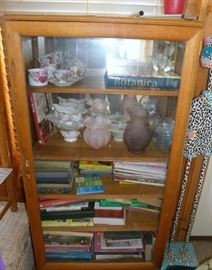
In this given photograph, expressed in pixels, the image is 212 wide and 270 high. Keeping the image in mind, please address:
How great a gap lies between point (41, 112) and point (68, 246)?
835mm

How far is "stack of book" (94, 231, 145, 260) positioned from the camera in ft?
5.03

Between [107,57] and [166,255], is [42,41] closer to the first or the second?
[107,57]

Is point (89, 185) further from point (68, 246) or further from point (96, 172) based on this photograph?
point (68, 246)

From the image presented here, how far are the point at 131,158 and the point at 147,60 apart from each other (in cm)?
46

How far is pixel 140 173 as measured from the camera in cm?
137

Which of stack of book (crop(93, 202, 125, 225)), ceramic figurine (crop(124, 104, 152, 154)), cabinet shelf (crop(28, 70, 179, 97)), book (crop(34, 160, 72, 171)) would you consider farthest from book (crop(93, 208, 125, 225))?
cabinet shelf (crop(28, 70, 179, 97))

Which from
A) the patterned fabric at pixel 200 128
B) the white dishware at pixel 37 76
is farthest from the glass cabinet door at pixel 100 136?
the patterned fabric at pixel 200 128

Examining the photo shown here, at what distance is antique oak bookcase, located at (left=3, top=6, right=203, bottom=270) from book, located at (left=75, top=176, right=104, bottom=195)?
3cm

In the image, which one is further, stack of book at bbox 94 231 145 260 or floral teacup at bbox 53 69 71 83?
stack of book at bbox 94 231 145 260

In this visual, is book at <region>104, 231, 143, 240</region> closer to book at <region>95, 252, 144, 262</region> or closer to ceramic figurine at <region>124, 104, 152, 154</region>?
book at <region>95, 252, 144, 262</region>

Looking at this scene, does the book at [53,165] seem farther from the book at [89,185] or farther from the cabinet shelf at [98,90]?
the cabinet shelf at [98,90]

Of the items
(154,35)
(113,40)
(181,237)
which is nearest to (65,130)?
(113,40)

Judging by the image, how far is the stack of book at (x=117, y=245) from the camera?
1532 millimetres

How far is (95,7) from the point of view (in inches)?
50.4
